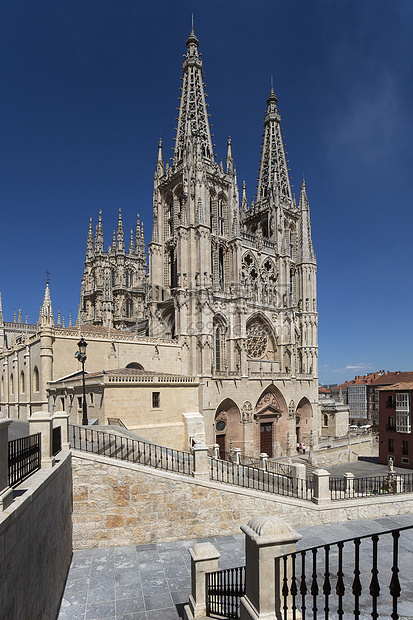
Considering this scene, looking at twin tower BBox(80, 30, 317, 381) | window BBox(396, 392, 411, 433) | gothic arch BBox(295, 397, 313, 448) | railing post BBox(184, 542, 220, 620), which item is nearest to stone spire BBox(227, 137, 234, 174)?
twin tower BBox(80, 30, 317, 381)

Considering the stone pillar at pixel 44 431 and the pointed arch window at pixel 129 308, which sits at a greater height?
the pointed arch window at pixel 129 308

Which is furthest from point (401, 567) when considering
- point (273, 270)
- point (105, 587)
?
point (273, 270)

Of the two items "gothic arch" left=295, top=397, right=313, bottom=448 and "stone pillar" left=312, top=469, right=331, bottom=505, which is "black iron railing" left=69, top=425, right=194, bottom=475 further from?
"gothic arch" left=295, top=397, right=313, bottom=448

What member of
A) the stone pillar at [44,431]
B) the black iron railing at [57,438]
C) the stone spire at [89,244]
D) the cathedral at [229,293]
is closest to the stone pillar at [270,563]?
the stone pillar at [44,431]

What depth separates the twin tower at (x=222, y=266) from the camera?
104ft

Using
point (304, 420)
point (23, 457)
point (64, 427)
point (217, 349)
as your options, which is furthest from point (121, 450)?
point (304, 420)

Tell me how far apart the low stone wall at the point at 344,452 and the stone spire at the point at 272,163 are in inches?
1038

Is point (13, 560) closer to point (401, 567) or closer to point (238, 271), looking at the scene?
point (401, 567)

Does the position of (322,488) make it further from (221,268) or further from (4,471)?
(221,268)

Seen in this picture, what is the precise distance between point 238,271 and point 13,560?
31.4m

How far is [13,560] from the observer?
4.75 meters

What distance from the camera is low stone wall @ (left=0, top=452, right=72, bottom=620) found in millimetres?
4590

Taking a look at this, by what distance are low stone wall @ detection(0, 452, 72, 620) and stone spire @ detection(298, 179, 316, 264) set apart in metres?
37.5

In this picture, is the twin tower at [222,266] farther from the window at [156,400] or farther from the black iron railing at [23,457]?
the black iron railing at [23,457]
